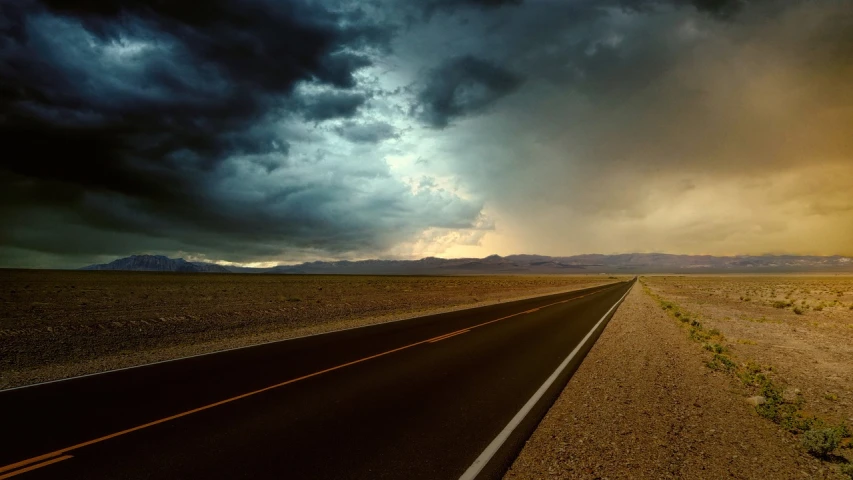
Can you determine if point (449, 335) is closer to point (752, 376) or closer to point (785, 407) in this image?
point (752, 376)

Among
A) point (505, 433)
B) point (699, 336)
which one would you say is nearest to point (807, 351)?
point (699, 336)

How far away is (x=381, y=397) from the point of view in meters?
7.47

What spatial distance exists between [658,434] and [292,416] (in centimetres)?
538

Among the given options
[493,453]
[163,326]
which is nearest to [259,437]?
[493,453]

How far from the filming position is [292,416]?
648 cm

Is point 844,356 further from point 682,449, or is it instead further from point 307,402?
point 307,402

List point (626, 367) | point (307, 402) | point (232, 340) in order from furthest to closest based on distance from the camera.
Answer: point (232, 340)
point (626, 367)
point (307, 402)

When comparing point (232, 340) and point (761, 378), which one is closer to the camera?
point (761, 378)

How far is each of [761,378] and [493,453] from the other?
798cm

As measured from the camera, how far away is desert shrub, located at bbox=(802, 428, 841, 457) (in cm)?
550

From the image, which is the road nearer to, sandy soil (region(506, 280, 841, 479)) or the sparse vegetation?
sandy soil (region(506, 280, 841, 479))

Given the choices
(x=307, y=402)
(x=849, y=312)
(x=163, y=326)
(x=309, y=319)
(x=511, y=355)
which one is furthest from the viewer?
(x=849, y=312)

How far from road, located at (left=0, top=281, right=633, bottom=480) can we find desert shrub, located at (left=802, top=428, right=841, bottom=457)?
3.42 meters

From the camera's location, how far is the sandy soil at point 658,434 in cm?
496
